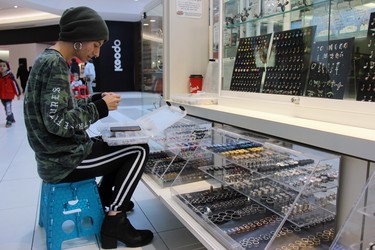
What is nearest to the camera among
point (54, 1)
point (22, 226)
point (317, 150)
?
point (317, 150)

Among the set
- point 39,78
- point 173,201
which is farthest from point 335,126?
point 39,78

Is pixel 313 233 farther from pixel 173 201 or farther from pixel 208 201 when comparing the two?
pixel 173 201

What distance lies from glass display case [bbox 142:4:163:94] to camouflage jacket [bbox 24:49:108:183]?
5.51ft

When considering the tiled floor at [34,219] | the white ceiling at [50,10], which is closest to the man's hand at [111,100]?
the tiled floor at [34,219]

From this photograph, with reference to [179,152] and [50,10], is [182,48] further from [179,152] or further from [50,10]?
[50,10]

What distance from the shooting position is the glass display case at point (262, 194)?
142 cm

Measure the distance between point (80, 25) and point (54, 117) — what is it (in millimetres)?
521

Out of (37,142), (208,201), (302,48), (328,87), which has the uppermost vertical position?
(302,48)

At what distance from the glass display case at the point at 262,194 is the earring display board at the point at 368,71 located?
40 cm

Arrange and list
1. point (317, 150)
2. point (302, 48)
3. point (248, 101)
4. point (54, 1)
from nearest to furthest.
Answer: point (317, 150) → point (302, 48) → point (248, 101) → point (54, 1)

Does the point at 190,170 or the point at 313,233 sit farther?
the point at 190,170

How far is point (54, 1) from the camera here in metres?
11.1

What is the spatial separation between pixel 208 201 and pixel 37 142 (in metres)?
1.04

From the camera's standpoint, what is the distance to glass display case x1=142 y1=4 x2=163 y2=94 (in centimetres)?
350
